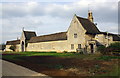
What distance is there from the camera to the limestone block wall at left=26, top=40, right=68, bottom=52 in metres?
41.6

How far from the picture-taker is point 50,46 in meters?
46.1

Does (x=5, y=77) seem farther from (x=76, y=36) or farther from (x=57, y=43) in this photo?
(x=57, y=43)

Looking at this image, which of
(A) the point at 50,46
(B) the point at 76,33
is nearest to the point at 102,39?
(B) the point at 76,33

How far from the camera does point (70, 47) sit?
129 ft

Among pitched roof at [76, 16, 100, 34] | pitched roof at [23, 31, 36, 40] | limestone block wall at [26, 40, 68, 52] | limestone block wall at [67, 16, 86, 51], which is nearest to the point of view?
limestone block wall at [67, 16, 86, 51]

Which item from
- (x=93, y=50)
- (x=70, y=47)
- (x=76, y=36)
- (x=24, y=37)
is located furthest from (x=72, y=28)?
(x=24, y=37)

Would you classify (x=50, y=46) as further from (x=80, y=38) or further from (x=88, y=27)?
(x=88, y=27)

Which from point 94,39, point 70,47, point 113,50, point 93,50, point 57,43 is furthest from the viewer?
point 57,43

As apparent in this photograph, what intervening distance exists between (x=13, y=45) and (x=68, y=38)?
34.7 metres

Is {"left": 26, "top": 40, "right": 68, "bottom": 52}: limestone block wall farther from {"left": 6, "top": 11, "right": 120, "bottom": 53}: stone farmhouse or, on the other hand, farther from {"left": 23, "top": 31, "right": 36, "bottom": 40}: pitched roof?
{"left": 23, "top": 31, "right": 36, "bottom": 40}: pitched roof

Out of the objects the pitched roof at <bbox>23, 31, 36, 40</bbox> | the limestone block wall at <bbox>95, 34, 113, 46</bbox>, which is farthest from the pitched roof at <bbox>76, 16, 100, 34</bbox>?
the pitched roof at <bbox>23, 31, 36, 40</bbox>

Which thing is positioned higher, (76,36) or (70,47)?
(76,36)

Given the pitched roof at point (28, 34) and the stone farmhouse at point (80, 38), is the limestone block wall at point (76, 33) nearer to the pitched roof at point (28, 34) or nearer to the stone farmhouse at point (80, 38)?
the stone farmhouse at point (80, 38)

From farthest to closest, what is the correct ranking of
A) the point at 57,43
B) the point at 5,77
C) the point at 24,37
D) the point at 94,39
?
the point at 24,37 → the point at 57,43 → the point at 94,39 → the point at 5,77
